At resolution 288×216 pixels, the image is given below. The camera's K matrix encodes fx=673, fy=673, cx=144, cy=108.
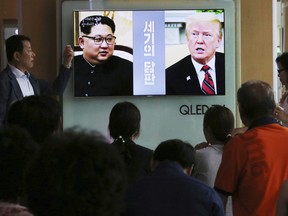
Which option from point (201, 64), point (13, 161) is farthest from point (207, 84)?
point (13, 161)

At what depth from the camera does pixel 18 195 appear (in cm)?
190

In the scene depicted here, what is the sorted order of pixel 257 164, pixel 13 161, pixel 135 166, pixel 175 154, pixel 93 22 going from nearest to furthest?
pixel 13 161 < pixel 175 154 < pixel 257 164 < pixel 135 166 < pixel 93 22

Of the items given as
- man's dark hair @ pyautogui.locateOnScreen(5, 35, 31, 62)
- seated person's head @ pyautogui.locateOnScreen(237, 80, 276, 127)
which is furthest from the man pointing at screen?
seated person's head @ pyautogui.locateOnScreen(237, 80, 276, 127)

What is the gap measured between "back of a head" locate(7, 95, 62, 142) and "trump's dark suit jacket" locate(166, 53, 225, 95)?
3.61 metres

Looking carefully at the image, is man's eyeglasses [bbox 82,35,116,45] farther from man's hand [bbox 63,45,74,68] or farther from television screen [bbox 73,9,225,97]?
man's hand [bbox 63,45,74,68]

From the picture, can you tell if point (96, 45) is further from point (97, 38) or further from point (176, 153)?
point (176, 153)

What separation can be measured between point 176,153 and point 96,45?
3.77 m

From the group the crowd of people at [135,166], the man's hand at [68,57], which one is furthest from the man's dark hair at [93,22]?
the crowd of people at [135,166]

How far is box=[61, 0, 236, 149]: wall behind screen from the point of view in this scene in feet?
21.2

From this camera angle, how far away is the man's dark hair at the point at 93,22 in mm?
6391

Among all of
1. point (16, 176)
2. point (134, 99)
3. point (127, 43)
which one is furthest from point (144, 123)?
point (16, 176)

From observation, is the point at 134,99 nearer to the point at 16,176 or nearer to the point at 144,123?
the point at 144,123

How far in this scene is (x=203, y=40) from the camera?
646 centimetres

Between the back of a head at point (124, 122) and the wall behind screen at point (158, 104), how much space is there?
2.79m
